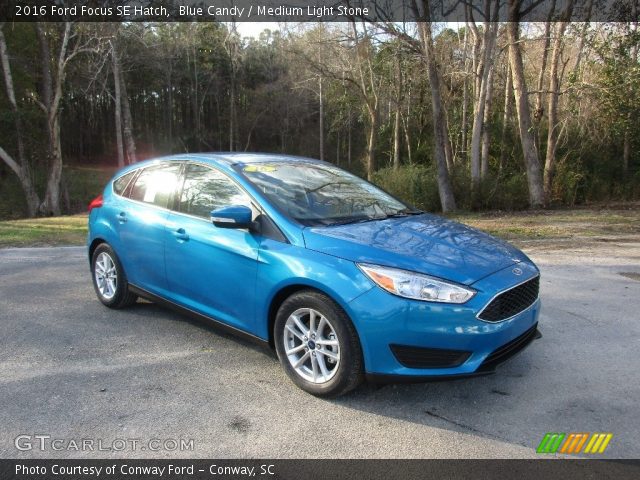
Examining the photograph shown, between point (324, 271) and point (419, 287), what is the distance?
62cm

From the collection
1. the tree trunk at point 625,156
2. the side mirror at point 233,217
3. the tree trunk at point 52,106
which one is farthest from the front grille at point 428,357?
the tree trunk at point 52,106

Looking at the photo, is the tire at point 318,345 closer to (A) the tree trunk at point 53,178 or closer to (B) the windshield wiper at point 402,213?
(B) the windshield wiper at point 402,213

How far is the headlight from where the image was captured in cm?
300

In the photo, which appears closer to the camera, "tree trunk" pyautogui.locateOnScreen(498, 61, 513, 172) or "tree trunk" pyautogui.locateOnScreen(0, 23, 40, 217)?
"tree trunk" pyautogui.locateOnScreen(0, 23, 40, 217)

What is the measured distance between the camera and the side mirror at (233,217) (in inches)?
142

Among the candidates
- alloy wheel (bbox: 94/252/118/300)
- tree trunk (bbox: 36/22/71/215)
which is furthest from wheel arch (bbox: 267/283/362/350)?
tree trunk (bbox: 36/22/71/215)

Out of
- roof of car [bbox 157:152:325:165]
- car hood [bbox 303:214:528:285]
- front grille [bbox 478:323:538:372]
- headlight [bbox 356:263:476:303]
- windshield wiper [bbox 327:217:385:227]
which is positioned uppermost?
roof of car [bbox 157:152:325:165]

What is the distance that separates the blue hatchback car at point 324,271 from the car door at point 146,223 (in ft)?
0.06

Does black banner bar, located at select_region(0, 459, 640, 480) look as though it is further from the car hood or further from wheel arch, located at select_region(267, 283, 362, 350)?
the car hood

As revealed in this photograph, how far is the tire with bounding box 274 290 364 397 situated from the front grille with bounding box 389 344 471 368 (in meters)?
0.27

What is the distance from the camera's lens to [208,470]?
8.57ft

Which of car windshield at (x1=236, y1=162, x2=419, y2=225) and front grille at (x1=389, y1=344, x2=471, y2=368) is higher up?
car windshield at (x1=236, y1=162, x2=419, y2=225)

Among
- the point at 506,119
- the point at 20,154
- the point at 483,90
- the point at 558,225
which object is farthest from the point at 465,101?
the point at 20,154

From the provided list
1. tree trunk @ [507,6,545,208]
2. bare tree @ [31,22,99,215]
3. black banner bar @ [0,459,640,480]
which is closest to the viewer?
black banner bar @ [0,459,640,480]
